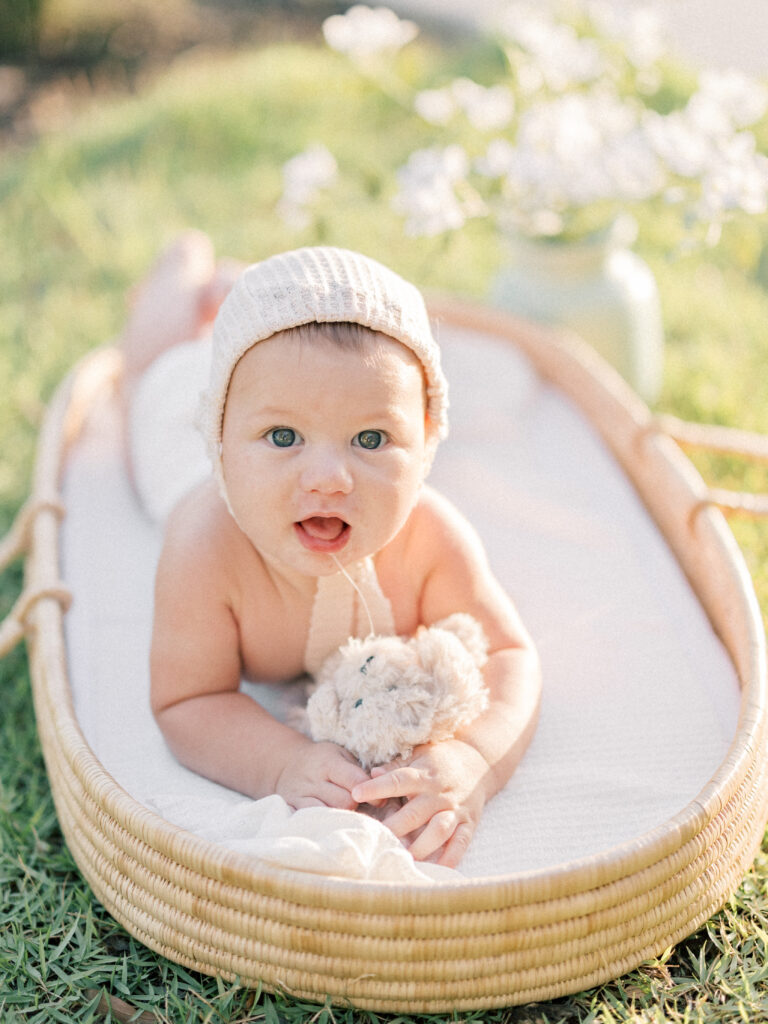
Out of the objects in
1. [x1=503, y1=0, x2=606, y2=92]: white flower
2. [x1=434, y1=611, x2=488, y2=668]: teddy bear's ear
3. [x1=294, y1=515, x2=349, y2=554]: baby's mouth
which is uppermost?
[x1=503, y1=0, x2=606, y2=92]: white flower

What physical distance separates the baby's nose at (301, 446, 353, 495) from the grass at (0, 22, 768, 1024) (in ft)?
2.14

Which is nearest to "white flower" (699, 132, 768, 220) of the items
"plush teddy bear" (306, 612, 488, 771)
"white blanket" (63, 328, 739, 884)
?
"white blanket" (63, 328, 739, 884)

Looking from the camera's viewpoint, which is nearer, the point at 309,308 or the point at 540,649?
the point at 309,308

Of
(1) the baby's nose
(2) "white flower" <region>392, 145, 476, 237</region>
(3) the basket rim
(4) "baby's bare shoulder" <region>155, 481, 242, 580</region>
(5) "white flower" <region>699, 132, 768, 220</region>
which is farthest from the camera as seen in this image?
(2) "white flower" <region>392, 145, 476, 237</region>

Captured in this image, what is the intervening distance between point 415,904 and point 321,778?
272mm

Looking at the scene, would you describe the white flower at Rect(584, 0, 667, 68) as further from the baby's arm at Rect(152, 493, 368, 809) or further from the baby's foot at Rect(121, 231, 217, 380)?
the baby's arm at Rect(152, 493, 368, 809)

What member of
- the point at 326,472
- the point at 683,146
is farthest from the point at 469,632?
the point at 683,146

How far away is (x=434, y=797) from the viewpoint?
1.47m

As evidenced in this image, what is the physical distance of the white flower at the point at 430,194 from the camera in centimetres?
243

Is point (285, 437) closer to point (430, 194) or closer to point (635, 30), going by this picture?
point (430, 194)

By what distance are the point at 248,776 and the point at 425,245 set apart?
9.64 feet

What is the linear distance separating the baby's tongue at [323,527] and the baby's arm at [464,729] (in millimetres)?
250

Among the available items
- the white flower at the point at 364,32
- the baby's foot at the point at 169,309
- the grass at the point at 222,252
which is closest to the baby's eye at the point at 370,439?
the grass at the point at 222,252

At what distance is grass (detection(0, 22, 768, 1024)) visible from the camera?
4.70ft
